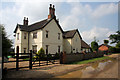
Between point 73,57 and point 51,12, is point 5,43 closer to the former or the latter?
point 73,57

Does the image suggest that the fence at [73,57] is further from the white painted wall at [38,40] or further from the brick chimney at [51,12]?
the brick chimney at [51,12]

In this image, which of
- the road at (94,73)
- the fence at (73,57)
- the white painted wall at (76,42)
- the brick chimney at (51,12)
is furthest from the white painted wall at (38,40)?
the road at (94,73)

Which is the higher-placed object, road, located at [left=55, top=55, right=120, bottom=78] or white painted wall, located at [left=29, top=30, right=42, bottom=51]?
white painted wall, located at [left=29, top=30, right=42, bottom=51]

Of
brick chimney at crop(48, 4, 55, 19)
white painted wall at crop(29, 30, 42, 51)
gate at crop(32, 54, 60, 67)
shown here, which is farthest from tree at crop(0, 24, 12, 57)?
brick chimney at crop(48, 4, 55, 19)

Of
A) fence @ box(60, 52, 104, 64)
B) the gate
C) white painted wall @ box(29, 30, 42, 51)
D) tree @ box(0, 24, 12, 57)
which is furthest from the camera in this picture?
white painted wall @ box(29, 30, 42, 51)

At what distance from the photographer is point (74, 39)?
26672 millimetres

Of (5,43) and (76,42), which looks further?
(76,42)

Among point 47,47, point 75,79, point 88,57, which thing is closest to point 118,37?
point 88,57

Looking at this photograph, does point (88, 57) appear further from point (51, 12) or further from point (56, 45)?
point (51, 12)

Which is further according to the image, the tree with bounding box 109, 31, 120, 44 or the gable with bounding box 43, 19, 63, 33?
the tree with bounding box 109, 31, 120, 44

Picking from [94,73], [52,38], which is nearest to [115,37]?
[52,38]

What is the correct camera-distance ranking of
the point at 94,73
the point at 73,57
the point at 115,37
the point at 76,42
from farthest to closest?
the point at 115,37 < the point at 76,42 < the point at 73,57 < the point at 94,73

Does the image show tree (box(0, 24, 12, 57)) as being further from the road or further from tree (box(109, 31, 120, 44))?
tree (box(109, 31, 120, 44))

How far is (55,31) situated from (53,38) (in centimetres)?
185
